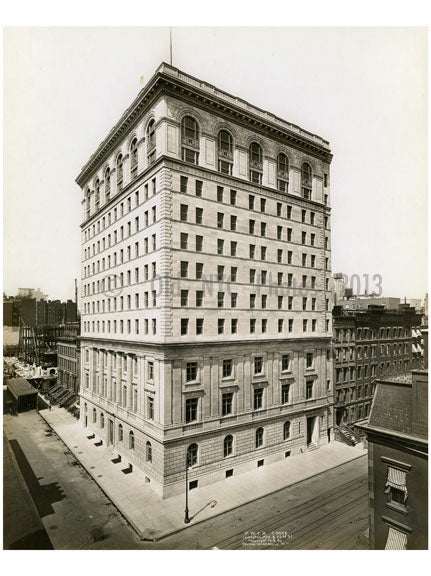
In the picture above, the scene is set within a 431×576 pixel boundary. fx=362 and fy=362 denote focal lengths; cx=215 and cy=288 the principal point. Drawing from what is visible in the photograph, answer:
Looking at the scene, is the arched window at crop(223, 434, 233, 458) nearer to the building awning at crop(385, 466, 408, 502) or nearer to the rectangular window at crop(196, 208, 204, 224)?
the building awning at crop(385, 466, 408, 502)

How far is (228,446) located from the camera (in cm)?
3406

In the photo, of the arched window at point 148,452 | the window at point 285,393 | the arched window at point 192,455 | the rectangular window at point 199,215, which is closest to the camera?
the arched window at point 192,455

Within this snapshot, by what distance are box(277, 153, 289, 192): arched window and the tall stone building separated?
16cm

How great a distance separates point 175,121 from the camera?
31.5 meters

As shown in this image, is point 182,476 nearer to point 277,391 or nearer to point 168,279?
point 277,391

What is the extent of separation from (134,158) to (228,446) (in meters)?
29.8

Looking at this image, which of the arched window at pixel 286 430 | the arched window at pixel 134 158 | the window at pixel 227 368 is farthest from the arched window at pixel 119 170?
the arched window at pixel 286 430

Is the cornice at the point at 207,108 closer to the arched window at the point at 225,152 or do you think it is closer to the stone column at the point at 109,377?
the arched window at the point at 225,152

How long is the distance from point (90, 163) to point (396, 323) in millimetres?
48816

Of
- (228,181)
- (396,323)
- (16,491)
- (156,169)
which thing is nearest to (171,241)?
(156,169)

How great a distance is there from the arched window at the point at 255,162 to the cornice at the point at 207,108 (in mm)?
1735

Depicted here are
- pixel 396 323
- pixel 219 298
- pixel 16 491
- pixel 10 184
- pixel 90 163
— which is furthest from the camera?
pixel 396 323

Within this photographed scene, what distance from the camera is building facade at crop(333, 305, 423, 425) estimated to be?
4791cm

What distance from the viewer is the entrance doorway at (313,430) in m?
41.8
